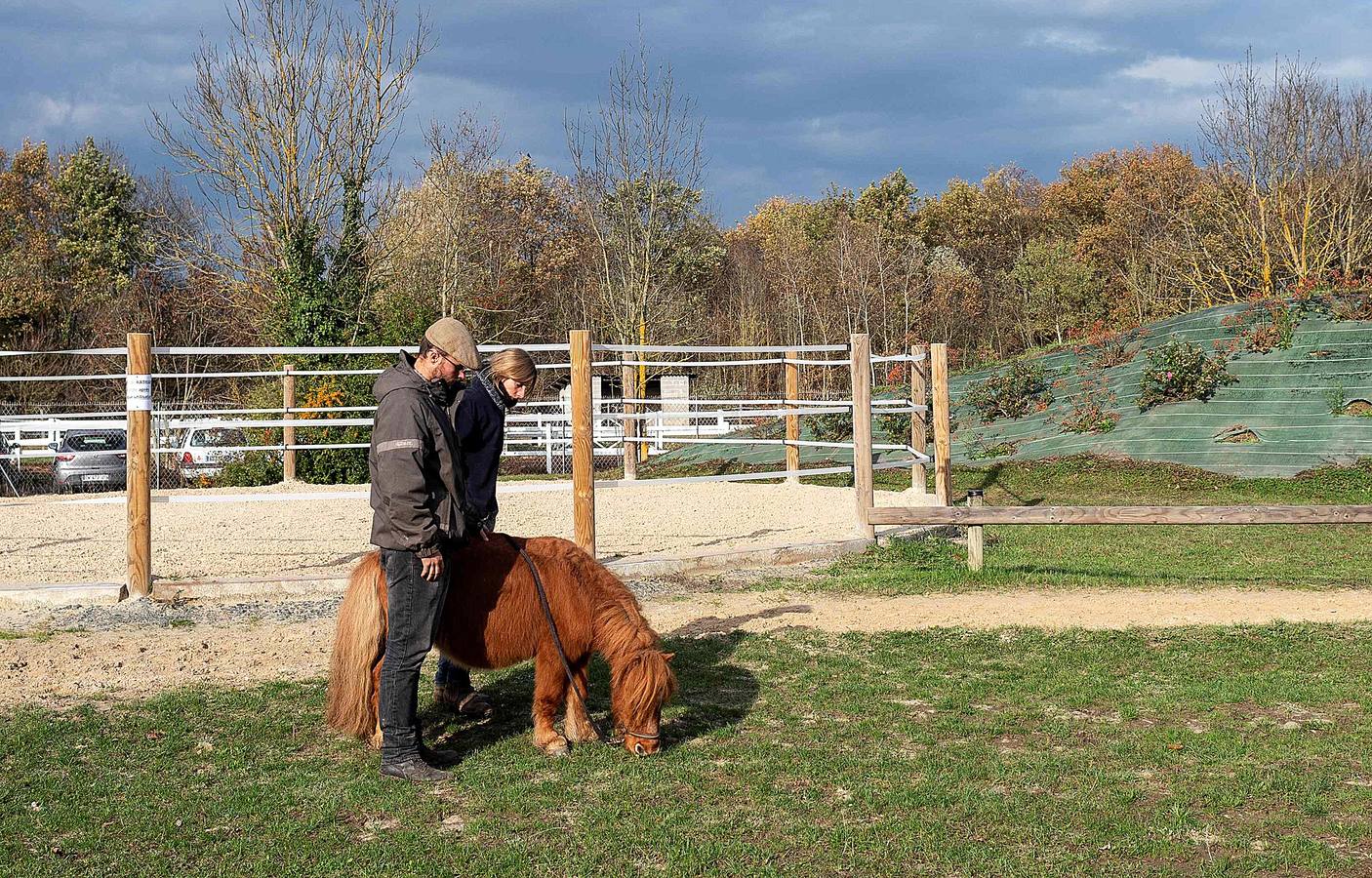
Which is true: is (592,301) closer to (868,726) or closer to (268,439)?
(268,439)

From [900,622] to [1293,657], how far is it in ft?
6.63

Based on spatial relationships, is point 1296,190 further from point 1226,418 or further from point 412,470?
point 412,470

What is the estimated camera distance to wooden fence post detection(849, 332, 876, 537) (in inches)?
349

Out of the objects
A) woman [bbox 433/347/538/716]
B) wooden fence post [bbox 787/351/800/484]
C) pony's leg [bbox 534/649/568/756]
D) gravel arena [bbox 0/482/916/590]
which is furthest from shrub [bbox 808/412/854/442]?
pony's leg [bbox 534/649/568/756]

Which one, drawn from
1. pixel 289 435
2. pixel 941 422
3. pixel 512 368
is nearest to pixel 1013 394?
pixel 941 422

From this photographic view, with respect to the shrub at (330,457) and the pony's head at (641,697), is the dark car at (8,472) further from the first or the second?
the pony's head at (641,697)

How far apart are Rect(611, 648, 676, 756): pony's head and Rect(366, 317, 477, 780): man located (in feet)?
2.20

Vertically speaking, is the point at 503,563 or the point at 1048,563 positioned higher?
the point at 503,563

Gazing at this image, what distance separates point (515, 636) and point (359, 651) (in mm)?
569

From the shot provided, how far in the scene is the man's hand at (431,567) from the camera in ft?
13.3

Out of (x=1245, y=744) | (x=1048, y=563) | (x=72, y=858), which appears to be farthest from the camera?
(x=1048, y=563)

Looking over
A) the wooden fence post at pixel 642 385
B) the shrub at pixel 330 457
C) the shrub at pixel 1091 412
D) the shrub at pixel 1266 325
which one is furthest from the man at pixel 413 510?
the shrub at pixel 1266 325

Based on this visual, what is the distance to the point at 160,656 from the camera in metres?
6.15

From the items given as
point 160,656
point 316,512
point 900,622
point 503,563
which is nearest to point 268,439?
point 316,512
